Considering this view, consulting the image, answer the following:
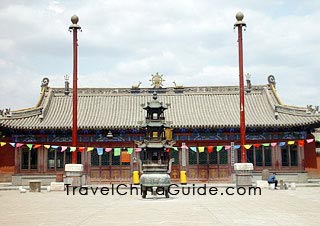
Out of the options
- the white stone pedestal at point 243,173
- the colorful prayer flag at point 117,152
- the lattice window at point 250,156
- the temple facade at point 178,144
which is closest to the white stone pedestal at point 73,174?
the temple facade at point 178,144

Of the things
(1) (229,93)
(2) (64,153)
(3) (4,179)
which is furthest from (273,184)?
(3) (4,179)

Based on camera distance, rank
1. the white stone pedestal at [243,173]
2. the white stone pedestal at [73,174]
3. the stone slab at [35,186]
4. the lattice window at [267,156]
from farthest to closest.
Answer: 1. the lattice window at [267,156]
2. the white stone pedestal at [73,174]
3. the stone slab at [35,186]
4. the white stone pedestal at [243,173]

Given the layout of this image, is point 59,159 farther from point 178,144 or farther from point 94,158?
point 178,144

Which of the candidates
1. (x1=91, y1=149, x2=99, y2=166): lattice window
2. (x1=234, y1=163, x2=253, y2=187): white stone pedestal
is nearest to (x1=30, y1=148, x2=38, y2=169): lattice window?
(x1=91, y1=149, x2=99, y2=166): lattice window

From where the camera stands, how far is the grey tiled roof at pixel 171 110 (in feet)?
120

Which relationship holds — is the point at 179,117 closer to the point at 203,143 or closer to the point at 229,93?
the point at 203,143

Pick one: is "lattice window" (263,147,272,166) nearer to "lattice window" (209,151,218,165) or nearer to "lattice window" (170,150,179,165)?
"lattice window" (209,151,218,165)

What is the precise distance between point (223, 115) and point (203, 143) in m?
3.28

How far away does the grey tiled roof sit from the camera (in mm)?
36531

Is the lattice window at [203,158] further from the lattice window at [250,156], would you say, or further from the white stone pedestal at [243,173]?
the white stone pedestal at [243,173]

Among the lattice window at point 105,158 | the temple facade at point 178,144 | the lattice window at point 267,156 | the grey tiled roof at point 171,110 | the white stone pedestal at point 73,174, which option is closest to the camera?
the white stone pedestal at point 73,174

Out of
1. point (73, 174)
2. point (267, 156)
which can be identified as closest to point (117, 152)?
point (73, 174)

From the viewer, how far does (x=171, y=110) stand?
3981 cm

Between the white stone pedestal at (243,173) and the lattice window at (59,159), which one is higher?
the lattice window at (59,159)
